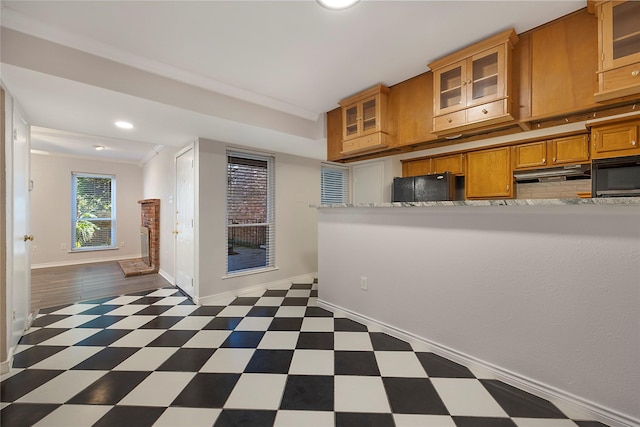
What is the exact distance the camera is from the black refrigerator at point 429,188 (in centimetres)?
357

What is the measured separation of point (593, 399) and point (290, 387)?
66.1 inches

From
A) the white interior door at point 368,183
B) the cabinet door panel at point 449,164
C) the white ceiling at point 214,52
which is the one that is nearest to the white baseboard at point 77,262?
the white ceiling at point 214,52

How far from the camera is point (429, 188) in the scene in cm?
367

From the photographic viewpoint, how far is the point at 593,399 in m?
1.42

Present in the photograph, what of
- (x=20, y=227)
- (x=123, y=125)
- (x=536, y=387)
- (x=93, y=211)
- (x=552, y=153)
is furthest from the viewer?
(x=93, y=211)

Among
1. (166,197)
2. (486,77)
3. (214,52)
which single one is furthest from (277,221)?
(486,77)

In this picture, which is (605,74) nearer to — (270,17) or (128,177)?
(270,17)

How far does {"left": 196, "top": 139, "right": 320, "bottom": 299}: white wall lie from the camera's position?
3.38 m

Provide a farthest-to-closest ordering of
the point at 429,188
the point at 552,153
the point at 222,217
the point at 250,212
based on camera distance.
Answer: the point at 250,212 < the point at 429,188 < the point at 222,217 < the point at 552,153

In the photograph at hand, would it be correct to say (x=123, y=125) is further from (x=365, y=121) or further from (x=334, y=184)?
(x=334, y=184)

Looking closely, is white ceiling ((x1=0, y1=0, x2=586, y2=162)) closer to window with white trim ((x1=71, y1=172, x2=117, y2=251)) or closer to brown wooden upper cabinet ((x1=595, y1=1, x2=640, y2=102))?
brown wooden upper cabinet ((x1=595, y1=1, x2=640, y2=102))

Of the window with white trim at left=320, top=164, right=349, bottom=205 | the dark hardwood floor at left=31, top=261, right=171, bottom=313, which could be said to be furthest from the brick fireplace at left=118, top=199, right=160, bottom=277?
the window with white trim at left=320, top=164, right=349, bottom=205

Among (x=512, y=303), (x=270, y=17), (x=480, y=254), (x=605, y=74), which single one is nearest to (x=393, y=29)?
(x=270, y=17)

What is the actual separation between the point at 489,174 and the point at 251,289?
3.56 m
